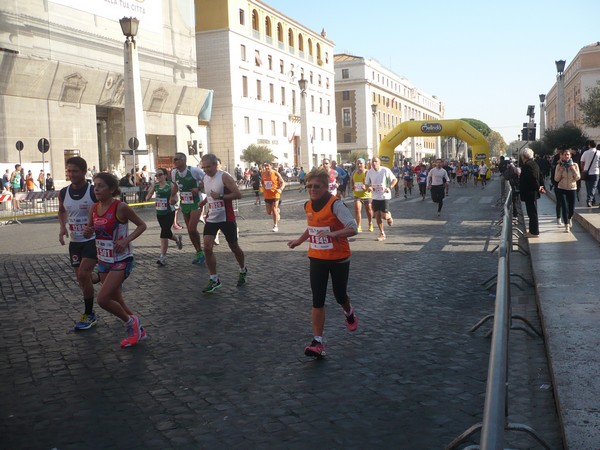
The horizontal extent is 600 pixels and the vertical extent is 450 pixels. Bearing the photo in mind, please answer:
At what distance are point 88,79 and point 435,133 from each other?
67.6ft

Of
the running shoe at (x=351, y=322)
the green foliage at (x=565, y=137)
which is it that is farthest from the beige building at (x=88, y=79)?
the green foliage at (x=565, y=137)

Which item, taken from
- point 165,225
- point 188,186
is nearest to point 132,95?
point 165,225

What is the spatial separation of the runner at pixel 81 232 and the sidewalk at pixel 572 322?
4143 millimetres

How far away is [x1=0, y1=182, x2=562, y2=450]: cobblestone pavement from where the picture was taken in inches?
153

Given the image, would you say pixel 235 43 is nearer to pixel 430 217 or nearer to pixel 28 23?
pixel 28 23

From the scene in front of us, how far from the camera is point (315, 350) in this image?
5.27 meters

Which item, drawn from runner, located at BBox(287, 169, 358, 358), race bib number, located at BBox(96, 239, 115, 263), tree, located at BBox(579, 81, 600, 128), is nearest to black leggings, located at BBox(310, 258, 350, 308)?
runner, located at BBox(287, 169, 358, 358)

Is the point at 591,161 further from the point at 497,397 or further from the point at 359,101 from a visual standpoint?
the point at 359,101

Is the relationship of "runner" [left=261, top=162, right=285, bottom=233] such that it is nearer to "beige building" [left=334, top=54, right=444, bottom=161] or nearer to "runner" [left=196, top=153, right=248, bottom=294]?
"runner" [left=196, top=153, right=248, bottom=294]

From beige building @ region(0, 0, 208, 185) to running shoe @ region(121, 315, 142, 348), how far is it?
86.0 feet

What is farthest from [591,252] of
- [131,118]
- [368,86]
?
[368,86]

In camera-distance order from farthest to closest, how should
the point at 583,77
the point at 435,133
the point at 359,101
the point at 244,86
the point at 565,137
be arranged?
the point at 359,101 → the point at 583,77 → the point at 244,86 → the point at 565,137 → the point at 435,133

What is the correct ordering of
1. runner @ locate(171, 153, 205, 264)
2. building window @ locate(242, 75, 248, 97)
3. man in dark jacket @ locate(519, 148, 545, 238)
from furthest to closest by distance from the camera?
building window @ locate(242, 75, 248, 97) < man in dark jacket @ locate(519, 148, 545, 238) < runner @ locate(171, 153, 205, 264)

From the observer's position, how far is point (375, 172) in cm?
1401
